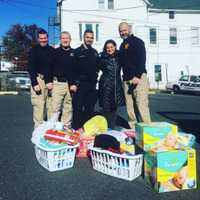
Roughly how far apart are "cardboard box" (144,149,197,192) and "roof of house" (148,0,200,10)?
33.5m

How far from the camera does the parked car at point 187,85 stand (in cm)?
2980

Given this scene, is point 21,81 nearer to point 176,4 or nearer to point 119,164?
point 176,4

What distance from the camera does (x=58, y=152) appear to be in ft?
17.7

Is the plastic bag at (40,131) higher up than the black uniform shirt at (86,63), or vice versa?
the black uniform shirt at (86,63)

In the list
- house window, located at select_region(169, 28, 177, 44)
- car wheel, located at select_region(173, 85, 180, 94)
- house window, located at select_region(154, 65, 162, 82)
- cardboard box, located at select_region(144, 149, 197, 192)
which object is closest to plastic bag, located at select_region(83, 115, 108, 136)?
cardboard box, located at select_region(144, 149, 197, 192)

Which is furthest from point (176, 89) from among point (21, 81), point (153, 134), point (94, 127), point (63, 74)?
point (153, 134)

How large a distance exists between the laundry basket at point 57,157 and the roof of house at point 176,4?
3282 centimetres

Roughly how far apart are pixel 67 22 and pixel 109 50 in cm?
2831

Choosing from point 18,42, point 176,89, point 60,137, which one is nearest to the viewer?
point 60,137

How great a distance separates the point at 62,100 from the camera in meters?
7.05

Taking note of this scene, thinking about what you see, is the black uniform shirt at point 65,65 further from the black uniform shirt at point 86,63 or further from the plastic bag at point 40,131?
the plastic bag at point 40,131

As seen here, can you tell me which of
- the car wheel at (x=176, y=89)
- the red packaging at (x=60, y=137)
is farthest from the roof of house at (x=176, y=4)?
the red packaging at (x=60, y=137)

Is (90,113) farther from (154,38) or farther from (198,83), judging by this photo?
(154,38)

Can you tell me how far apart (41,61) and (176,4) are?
1318 inches
